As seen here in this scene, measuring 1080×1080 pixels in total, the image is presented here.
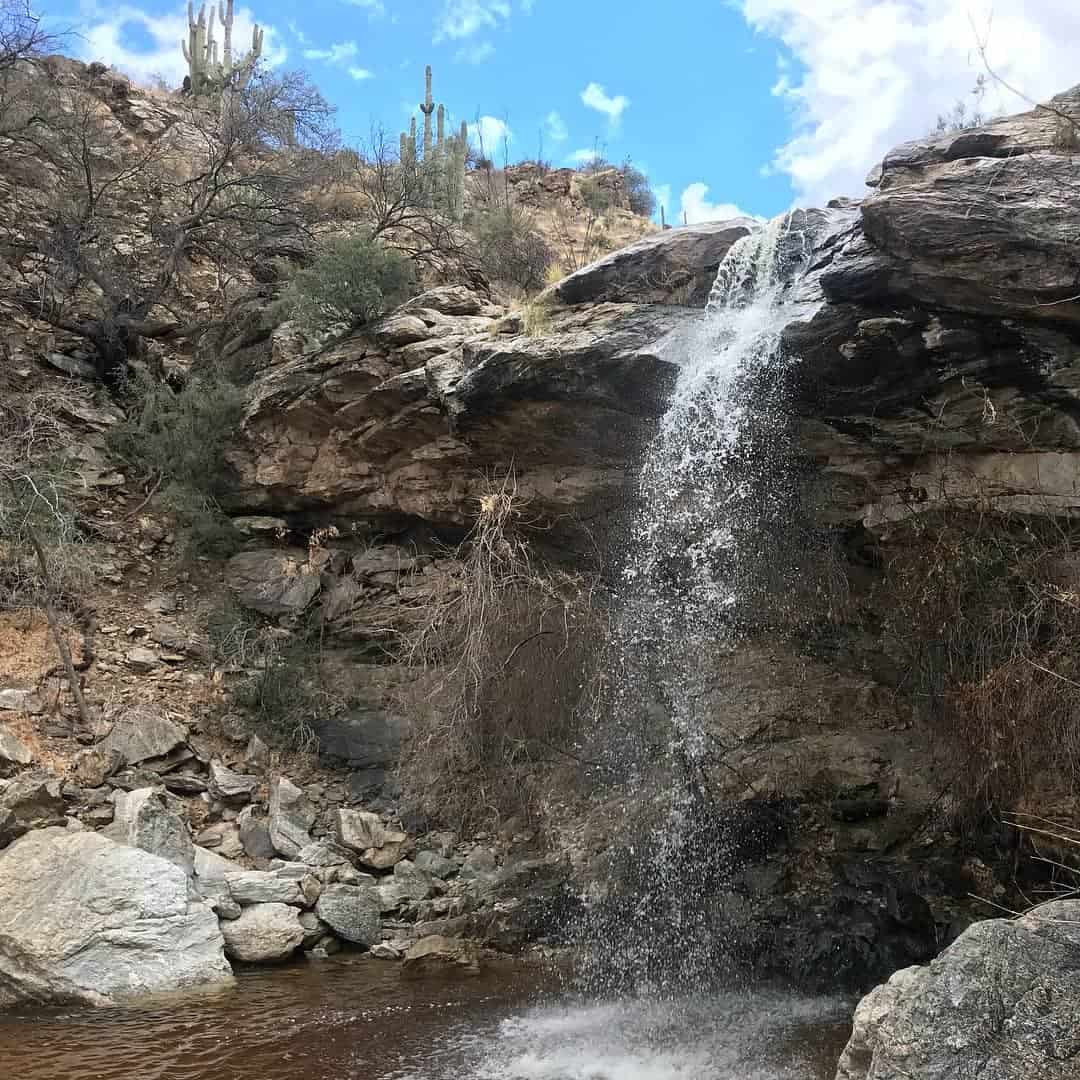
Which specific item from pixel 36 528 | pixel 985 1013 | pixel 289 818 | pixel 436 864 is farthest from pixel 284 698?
pixel 985 1013

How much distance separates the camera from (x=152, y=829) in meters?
7.49

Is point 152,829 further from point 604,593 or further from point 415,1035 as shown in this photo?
point 604,593

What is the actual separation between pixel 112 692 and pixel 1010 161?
9.74 meters

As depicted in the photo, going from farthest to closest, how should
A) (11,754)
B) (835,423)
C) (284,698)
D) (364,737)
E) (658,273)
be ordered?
(284,698), (364,737), (658,273), (835,423), (11,754)

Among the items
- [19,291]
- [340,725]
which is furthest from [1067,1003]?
[19,291]

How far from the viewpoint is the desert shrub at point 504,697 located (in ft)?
30.4

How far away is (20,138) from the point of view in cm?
1280

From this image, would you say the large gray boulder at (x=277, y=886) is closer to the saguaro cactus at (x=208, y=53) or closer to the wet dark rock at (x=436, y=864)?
the wet dark rock at (x=436, y=864)

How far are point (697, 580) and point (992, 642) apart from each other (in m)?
2.79

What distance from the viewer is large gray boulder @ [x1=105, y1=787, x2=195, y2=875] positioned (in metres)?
7.40

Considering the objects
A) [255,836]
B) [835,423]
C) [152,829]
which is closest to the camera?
[152,829]

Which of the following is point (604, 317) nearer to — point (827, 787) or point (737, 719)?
point (737, 719)

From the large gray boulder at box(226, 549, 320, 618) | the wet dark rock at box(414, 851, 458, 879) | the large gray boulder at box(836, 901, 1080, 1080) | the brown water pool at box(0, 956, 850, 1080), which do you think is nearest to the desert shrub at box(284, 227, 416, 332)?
the large gray boulder at box(226, 549, 320, 618)

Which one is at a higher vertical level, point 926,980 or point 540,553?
point 540,553
